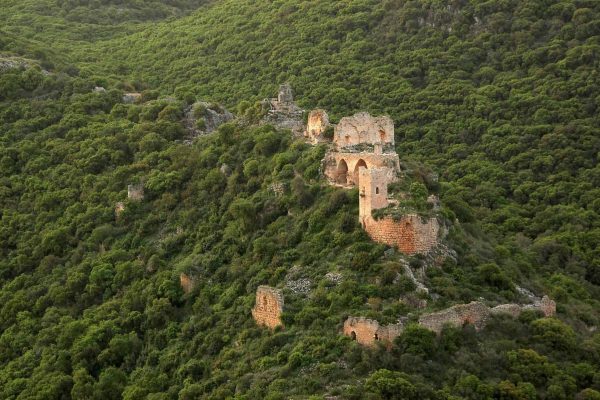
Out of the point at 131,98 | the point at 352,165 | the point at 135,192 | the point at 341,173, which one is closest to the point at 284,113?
the point at 135,192

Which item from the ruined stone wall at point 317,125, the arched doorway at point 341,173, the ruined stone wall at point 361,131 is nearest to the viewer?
the arched doorway at point 341,173

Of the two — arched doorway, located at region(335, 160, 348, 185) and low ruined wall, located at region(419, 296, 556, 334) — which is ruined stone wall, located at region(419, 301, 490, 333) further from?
arched doorway, located at region(335, 160, 348, 185)

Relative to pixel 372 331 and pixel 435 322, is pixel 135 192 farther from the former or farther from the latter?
pixel 435 322

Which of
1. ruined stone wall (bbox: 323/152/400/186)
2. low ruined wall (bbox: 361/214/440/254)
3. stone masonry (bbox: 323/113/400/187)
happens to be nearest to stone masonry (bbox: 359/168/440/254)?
low ruined wall (bbox: 361/214/440/254)

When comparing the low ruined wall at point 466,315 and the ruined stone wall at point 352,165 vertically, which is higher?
the ruined stone wall at point 352,165

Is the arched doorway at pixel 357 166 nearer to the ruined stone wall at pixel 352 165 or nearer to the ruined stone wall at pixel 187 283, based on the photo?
the ruined stone wall at pixel 352 165

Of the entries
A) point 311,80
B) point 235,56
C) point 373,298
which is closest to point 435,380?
point 373,298

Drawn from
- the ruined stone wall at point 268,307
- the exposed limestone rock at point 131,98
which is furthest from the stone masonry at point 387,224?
the exposed limestone rock at point 131,98
